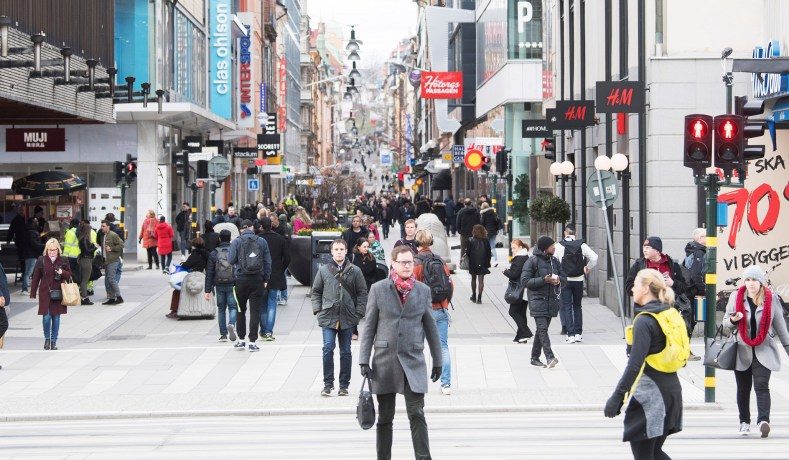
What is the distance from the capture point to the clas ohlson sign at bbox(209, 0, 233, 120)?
5497 centimetres

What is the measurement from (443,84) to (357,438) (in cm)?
5097

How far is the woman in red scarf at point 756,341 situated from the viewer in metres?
12.3

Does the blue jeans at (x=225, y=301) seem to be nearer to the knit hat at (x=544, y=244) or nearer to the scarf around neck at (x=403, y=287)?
the knit hat at (x=544, y=244)

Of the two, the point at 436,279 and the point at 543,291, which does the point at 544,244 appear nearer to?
the point at 543,291

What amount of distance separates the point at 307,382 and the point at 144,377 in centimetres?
214

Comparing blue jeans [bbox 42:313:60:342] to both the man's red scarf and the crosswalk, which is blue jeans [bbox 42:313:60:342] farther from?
the man's red scarf

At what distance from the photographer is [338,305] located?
14914 mm

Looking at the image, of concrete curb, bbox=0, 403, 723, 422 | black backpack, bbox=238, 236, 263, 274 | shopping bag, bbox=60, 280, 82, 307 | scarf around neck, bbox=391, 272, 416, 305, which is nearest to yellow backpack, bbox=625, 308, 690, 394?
scarf around neck, bbox=391, 272, 416, 305

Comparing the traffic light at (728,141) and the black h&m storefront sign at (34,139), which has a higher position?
the black h&m storefront sign at (34,139)

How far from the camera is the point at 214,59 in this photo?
5497cm

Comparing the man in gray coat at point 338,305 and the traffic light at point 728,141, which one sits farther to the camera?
the man in gray coat at point 338,305

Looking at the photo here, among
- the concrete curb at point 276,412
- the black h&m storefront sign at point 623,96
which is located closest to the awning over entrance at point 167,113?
the black h&m storefront sign at point 623,96

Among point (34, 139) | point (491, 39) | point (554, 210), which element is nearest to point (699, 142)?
point (554, 210)

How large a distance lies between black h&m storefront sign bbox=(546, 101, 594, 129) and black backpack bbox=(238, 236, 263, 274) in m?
8.20
